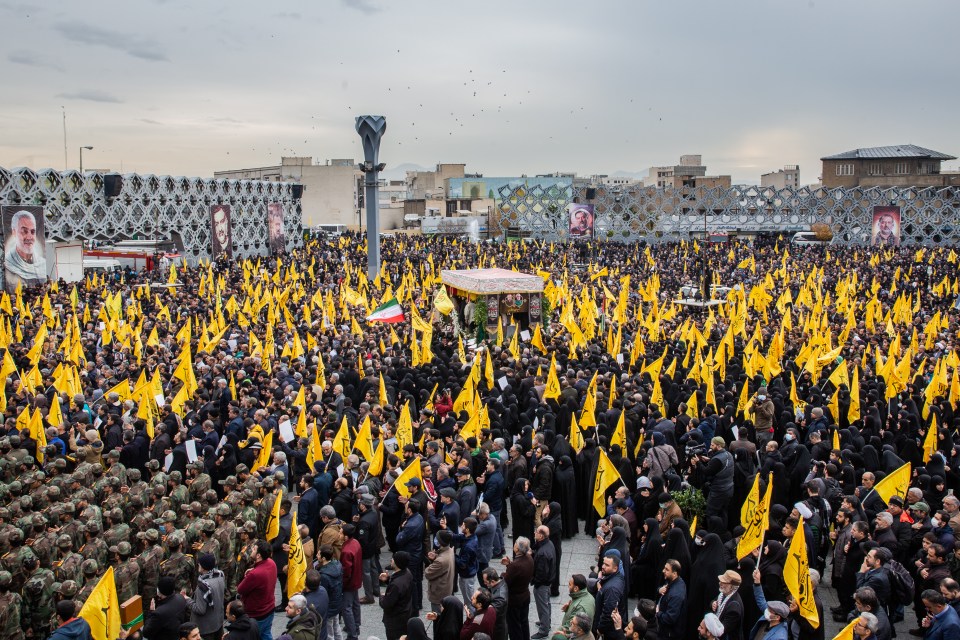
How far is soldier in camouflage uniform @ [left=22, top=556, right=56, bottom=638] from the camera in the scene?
24.7 feet

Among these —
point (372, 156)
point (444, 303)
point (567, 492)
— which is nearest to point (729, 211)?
point (372, 156)

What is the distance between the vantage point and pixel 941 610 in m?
6.56

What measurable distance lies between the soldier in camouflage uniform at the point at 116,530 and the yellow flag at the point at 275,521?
1.40m

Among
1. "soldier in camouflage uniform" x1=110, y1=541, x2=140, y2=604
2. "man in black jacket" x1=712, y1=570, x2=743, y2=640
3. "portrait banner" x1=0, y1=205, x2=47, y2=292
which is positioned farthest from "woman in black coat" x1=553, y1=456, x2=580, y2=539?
"portrait banner" x1=0, y1=205, x2=47, y2=292

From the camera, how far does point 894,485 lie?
9.16m

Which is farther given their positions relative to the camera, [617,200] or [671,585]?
[617,200]

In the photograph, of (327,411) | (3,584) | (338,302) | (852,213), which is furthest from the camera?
(852,213)

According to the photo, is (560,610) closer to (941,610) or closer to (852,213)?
(941,610)

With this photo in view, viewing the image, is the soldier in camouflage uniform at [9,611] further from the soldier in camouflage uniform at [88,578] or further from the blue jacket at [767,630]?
the blue jacket at [767,630]

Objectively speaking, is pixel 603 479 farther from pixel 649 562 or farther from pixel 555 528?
pixel 649 562

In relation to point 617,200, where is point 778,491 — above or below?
below

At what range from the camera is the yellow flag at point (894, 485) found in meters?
9.11

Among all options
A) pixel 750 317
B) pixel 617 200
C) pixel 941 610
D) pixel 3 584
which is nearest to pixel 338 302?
pixel 750 317

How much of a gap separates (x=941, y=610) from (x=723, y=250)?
45.2 m
